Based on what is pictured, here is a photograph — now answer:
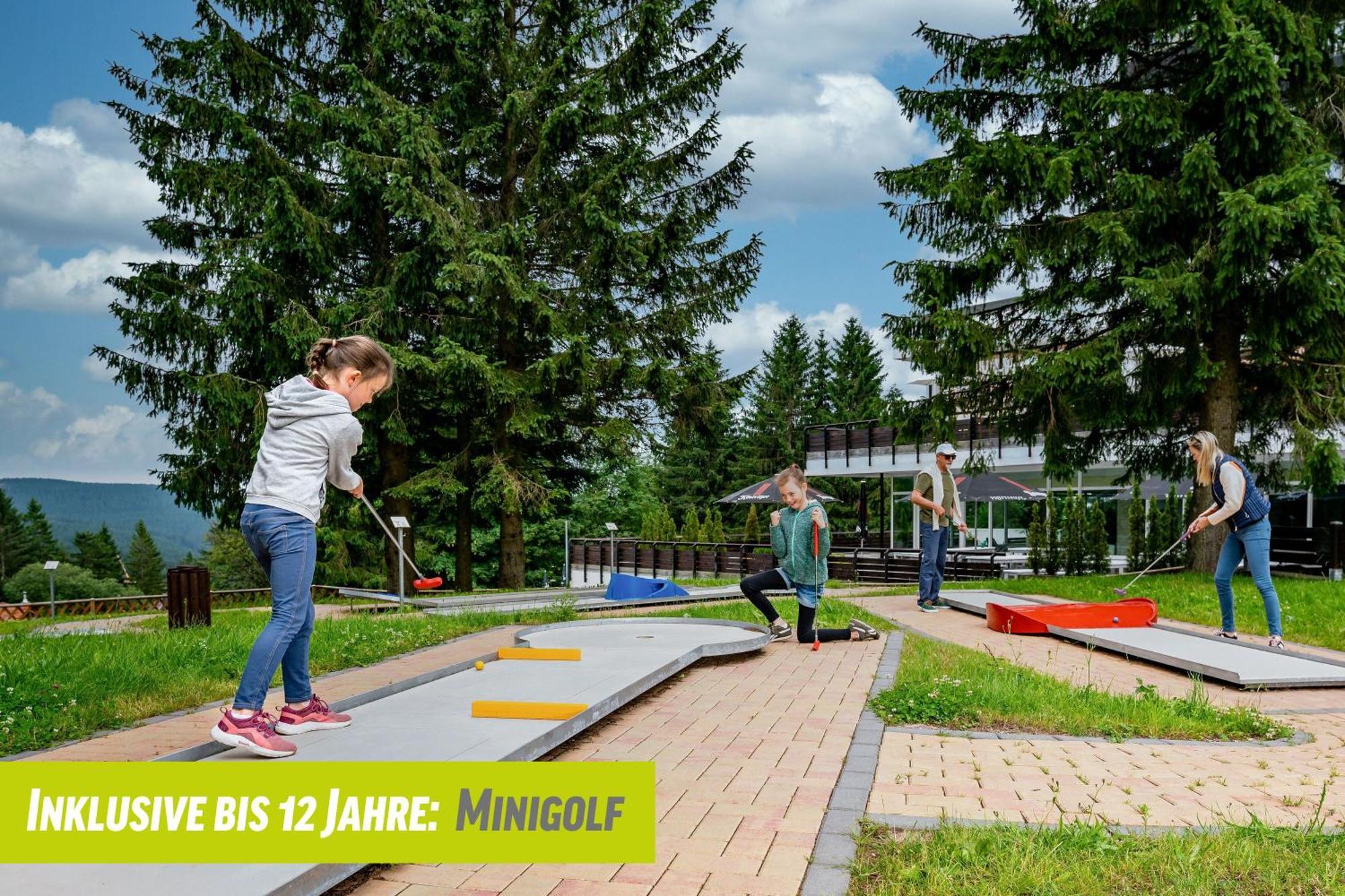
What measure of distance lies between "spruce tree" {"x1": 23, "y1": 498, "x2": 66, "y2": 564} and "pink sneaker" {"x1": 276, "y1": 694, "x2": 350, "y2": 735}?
70857mm

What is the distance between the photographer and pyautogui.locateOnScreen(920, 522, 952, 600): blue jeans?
11.4 meters

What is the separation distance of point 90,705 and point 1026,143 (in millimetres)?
13361

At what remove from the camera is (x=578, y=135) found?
18.8 metres

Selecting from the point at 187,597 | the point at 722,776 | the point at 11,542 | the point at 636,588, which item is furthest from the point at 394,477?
the point at 11,542

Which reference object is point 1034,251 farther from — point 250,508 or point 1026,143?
point 250,508

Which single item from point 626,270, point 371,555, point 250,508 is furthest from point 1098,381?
point 371,555

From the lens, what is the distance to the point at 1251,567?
8.34 meters

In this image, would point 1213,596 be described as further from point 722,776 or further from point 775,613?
point 722,776

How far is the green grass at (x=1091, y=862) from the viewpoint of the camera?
289cm

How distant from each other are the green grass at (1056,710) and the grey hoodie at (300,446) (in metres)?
3.06

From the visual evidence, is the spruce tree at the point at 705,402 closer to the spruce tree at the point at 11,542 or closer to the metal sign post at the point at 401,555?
the metal sign post at the point at 401,555

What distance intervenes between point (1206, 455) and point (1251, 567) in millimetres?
992

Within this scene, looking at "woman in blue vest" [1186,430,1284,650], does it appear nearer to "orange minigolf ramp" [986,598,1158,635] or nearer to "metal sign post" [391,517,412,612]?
"orange minigolf ramp" [986,598,1158,635]

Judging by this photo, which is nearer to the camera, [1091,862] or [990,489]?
[1091,862]
